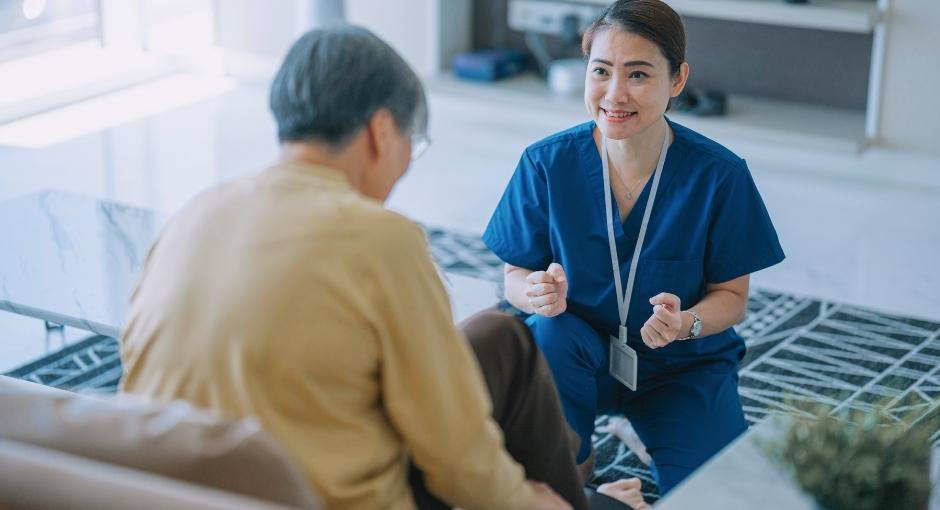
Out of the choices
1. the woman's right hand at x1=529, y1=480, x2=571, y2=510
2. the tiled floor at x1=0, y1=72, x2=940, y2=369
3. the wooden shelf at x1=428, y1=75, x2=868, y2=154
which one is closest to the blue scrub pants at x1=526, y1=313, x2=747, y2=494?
the woman's right hand at x1=529, y1=480, x2=571, y2=510

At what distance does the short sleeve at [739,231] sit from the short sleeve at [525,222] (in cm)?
30

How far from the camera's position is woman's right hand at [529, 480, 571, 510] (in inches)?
68.7

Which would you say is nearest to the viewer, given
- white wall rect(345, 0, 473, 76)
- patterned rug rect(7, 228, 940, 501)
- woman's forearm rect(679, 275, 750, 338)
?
woman's forearm rect(679, 275, 750, 338)

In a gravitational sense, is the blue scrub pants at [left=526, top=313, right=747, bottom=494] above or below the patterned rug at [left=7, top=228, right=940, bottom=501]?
above

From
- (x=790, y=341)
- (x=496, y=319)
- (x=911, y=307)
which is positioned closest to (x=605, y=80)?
(x=496, y=319)

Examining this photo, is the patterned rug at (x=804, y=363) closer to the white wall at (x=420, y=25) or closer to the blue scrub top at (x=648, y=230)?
the blue scrub top at (x=648, y=230)

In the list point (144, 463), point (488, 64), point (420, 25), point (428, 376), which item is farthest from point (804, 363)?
point (420, 25)

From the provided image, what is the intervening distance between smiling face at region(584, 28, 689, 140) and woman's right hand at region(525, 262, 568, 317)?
26 centimetres

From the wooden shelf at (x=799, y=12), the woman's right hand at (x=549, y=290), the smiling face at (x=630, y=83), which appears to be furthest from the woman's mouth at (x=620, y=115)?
the wooden shelf at (x=799, y=12)

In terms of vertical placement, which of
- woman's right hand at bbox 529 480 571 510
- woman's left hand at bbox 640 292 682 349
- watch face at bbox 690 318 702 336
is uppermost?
woman's left hand at bbox 640 292 682 349

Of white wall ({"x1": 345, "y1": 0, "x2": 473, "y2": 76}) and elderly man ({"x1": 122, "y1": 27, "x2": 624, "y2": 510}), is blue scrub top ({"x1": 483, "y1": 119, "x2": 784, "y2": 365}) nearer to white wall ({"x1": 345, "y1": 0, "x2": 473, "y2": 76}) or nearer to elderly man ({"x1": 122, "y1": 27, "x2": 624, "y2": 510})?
elderly man ({"x1": 122, "y1": 27, "x2": 624, "y2": 510})

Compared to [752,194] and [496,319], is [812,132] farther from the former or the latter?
[496,319]

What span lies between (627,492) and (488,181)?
2.14 metres

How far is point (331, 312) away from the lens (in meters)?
1.44
